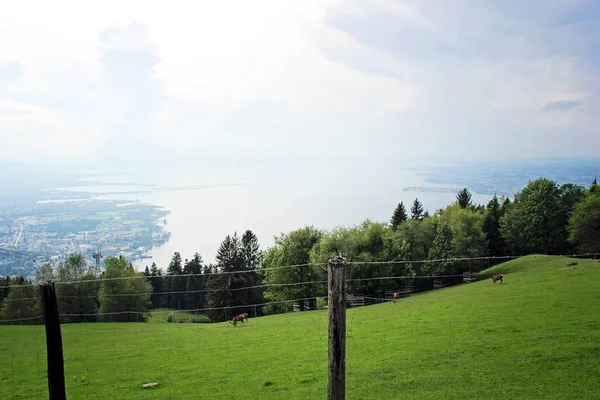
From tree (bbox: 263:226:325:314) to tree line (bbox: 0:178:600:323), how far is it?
0.13 meters

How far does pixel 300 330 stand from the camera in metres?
22.2

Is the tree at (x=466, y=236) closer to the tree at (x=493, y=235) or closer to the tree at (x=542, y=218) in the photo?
the tree at (x=542, y=218)

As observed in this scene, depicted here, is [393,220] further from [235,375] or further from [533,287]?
[235,375]

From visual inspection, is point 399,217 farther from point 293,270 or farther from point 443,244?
point 293,270

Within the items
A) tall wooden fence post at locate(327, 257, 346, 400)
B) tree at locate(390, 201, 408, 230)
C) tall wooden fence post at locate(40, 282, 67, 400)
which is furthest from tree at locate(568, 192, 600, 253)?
tall wooden fence post at locate(40, 282, 67, 400)

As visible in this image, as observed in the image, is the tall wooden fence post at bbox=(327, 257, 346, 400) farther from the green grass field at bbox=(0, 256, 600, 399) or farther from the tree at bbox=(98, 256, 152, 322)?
the tree at bbox=(98, 256, 152, 322)

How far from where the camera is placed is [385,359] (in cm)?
1368

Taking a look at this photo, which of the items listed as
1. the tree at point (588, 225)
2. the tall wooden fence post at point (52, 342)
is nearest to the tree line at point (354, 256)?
the tree at point (588, 225)

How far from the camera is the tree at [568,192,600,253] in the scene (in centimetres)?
4878

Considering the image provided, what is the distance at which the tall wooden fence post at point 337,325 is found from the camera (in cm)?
676

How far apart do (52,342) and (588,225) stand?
56865mm

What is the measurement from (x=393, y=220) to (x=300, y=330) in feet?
247

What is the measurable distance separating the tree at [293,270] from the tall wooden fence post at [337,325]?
39562 millimetres

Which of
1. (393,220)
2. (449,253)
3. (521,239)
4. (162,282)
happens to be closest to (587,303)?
(449,253)
